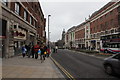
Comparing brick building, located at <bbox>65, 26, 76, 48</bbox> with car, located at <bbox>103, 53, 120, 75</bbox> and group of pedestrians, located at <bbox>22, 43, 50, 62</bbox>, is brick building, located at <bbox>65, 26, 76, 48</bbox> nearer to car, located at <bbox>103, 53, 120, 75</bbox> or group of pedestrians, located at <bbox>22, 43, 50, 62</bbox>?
group of pedestrians, located at <bbox>22, 43, 50, 62</bbox>

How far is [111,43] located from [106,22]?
20523 mm

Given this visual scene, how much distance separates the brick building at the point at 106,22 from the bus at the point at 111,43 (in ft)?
5.28

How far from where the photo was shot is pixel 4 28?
12.8m

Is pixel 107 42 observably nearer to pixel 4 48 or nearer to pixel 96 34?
pixel 4 48

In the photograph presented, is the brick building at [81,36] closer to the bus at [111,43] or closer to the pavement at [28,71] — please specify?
the bus at [111,43]

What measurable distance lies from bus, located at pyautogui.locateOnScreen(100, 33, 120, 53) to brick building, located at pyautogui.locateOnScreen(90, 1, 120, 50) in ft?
5.28

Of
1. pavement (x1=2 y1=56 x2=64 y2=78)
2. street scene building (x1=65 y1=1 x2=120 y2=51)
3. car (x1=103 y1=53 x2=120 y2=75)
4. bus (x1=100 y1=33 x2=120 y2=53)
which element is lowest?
pavement (x1=2 y1=56 x2=64 y2=78)

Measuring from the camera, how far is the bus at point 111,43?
2204cm

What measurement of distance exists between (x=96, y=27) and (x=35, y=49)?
133 ft

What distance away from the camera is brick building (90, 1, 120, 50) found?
34.8m

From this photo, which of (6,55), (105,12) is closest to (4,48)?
(6,55)

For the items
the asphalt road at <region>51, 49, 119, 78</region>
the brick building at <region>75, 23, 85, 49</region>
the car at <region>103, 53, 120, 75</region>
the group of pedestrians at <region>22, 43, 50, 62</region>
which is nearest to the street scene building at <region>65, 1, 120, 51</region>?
the brick building at <region>75, 23, 85, 49</region>

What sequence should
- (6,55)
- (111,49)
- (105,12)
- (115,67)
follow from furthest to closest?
(105,12) < (111,49) < (6,55) < (115,67)

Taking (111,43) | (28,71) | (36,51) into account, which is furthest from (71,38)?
(28,71)
